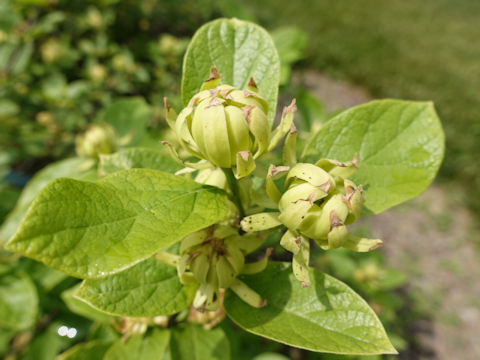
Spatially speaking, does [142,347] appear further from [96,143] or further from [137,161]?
[96,143]

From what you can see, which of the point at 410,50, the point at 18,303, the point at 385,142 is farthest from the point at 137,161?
the point at 410,50

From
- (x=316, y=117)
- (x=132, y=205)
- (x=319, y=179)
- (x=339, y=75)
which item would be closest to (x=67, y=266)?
(x=132, y=205)

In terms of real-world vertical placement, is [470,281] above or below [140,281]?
below

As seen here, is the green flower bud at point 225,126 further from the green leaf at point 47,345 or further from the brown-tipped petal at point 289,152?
the green leaf at point 47,345

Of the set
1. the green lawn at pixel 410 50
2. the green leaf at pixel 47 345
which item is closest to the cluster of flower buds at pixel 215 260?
the green leaf at pixel 47 345

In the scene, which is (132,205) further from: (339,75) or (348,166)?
(339,75)

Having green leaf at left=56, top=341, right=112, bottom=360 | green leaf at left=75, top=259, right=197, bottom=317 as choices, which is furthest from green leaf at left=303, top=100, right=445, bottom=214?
green leaf at left=56, top=341, right=112, bottom=360

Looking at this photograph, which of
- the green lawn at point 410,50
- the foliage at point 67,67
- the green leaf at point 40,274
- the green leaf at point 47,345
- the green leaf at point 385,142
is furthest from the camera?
the green lawn at point 410,50

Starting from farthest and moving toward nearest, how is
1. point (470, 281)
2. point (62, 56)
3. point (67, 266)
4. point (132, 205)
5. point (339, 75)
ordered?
point (339, 75) → point (470, 281) → point (62, 56) → point (132, 205) → point (67, 266)
